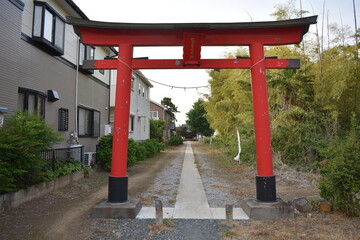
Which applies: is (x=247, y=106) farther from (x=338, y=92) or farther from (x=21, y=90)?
(x=21, y=90)

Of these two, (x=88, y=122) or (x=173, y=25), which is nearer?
(x=173, y=25)

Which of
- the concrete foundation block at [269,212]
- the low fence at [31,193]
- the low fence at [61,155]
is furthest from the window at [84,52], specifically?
the concrete foundation block at [269,212]

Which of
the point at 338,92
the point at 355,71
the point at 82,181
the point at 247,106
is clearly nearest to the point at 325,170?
the point at 338,92

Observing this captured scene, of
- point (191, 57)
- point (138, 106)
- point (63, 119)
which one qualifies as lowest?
point (63, 119)

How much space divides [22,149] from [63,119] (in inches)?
168

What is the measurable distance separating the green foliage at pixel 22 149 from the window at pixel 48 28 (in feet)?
9.56

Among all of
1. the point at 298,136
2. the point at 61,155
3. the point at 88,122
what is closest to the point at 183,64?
the point at 61,155

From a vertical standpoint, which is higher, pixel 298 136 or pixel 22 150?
pixel 298 136

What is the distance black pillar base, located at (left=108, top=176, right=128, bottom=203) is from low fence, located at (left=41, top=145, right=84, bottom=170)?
104 inches

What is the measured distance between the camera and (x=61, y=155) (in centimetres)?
894

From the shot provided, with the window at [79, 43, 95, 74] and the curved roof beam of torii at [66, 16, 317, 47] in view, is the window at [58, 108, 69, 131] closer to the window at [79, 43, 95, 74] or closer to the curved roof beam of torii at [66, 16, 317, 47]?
the window at [79, 43, 95, 74]

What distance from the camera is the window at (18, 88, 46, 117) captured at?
7434mm

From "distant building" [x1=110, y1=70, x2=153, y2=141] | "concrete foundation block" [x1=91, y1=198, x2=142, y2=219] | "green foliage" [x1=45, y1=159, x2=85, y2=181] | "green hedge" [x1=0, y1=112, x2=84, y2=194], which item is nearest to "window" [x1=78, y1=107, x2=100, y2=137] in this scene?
"green foliage" [x1=45, y1=159, x2=85, y2=181]

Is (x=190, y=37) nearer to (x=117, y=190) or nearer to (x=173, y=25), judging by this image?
(x=173, y=25)
